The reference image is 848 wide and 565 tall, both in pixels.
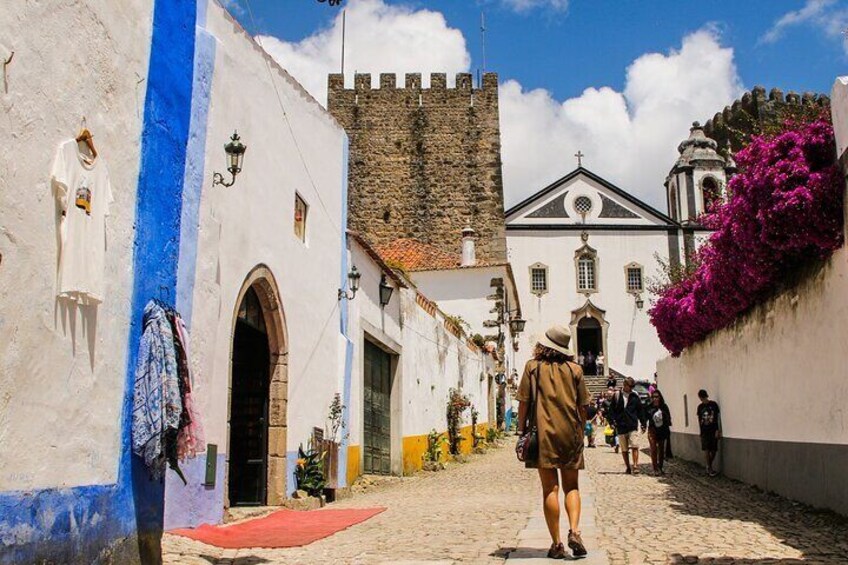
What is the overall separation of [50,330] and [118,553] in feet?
4.80

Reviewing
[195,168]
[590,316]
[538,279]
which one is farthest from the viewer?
[538,279]

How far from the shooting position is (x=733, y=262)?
9.37 metres

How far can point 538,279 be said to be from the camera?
140 feet

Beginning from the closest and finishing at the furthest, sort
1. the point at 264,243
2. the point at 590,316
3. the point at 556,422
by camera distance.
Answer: the point at 556,422 < the point at 264,243 < the point at 590,316

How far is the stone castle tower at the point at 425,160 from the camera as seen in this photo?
29.6m

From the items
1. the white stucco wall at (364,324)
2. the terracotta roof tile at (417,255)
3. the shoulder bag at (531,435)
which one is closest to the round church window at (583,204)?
the terracotta roof tile at (417,255)

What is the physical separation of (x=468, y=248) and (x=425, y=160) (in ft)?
13.1

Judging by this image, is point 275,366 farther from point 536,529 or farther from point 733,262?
point 733,262

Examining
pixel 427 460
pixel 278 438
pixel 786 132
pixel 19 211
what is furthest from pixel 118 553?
pixel 427 460

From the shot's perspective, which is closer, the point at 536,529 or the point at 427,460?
the point at 536,529

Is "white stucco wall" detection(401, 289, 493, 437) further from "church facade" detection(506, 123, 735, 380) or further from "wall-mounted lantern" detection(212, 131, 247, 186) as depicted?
"church facade" detection(506, 123, 735, 380)

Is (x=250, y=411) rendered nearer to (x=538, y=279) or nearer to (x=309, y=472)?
(x=309, y=472)

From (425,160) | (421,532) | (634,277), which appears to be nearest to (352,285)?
(421,532)

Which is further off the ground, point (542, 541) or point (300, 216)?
point (300, 216)
